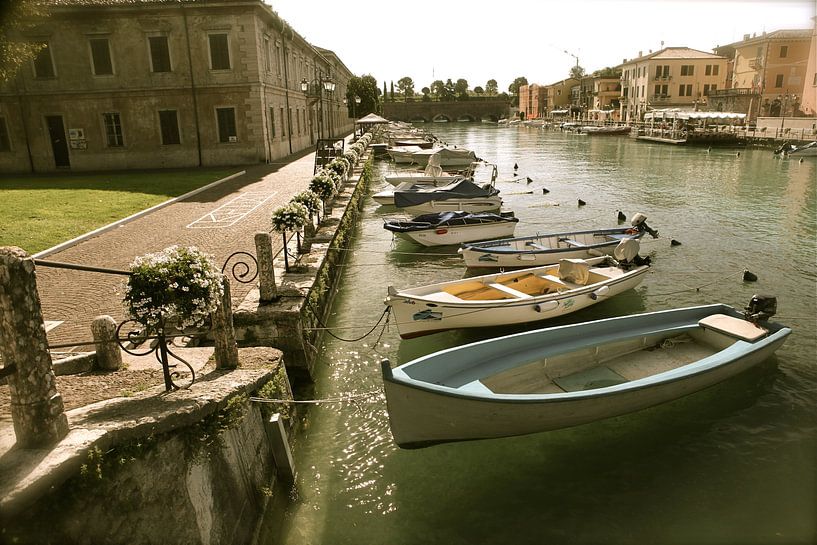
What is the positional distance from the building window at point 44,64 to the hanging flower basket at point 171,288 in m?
31.0

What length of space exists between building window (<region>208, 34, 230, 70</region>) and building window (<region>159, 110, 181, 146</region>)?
141 inches

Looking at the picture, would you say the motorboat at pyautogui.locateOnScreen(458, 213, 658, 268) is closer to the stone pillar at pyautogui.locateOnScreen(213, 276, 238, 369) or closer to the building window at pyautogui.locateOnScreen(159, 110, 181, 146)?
the stone pillar at pyautogui.locateOnScreen(213, 276, 238, 369)

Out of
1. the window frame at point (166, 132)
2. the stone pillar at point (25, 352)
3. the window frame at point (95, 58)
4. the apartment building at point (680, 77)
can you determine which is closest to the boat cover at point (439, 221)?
the stone pillar at point (25, 352)

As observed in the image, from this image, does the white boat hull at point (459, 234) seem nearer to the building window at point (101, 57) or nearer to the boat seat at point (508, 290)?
the boat seat at point (508, 290)

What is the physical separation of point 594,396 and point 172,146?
30.1 meters

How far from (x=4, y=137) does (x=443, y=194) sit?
82.0ft

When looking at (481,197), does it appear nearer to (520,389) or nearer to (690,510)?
(520,389)

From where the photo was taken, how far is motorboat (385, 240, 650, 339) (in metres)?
10.1

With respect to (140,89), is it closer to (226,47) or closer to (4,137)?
(226,47)

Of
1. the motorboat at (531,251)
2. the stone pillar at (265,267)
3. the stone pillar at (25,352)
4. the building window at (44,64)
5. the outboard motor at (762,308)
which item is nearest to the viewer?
the stone pillar at (25,352)

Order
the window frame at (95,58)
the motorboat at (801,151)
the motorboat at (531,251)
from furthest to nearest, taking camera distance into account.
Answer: the motorboat at (801,151) < the window frame at (95,58) < the motorboat at (531,251)

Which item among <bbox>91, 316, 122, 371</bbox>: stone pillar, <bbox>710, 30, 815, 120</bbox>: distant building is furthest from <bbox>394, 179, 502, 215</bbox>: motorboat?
<bbox>710, 30, 815, 120</bbox>: distant building

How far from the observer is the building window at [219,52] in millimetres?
29969

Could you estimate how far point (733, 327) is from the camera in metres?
9.12
